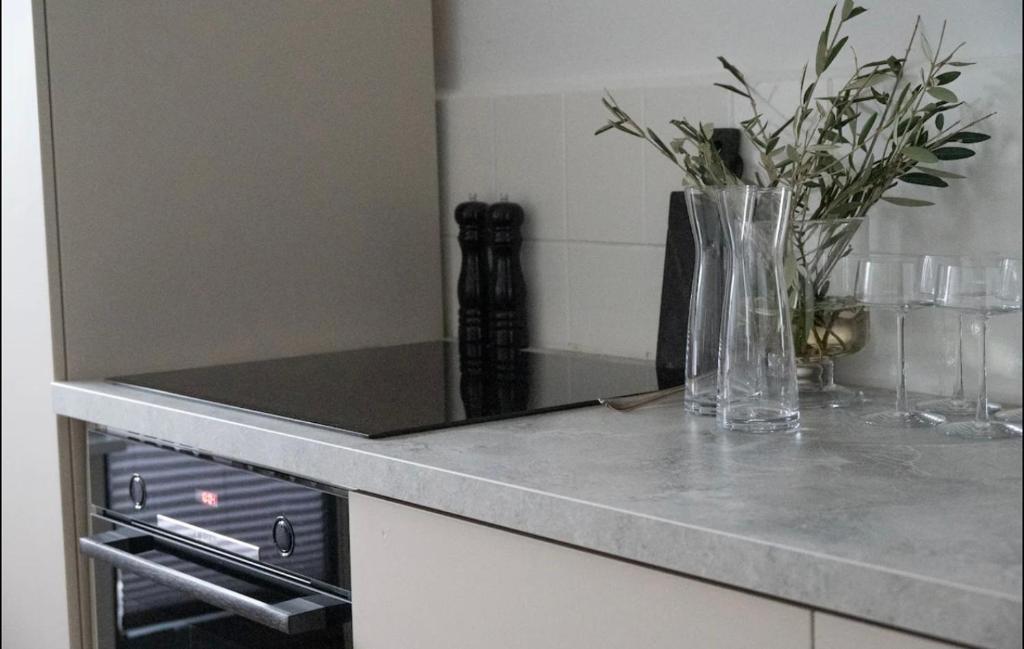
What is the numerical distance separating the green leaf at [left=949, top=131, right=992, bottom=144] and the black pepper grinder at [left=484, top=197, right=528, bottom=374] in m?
0.74

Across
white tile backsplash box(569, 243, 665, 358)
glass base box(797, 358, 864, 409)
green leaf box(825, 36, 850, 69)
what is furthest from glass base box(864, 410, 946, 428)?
white tile backsplash box(569, 243, 665, 358)

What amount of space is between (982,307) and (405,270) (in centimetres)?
102

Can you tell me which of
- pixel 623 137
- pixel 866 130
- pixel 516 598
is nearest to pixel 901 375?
pixel 866 130

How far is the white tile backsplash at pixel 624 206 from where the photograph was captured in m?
1.38

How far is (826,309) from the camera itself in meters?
1.42

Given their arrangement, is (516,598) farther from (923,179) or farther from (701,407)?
(923,179)

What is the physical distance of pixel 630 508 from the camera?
3.30 ft

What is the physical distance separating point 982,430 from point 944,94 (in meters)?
0.35

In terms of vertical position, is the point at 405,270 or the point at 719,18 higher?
the point at 719,18

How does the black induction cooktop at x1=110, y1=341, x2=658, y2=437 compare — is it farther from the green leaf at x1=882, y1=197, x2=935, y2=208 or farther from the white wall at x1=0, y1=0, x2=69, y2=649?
the green leaf at x1=882, y1=197, x2=935, y2=208

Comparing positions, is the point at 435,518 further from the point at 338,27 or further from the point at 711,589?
the point at 338,27

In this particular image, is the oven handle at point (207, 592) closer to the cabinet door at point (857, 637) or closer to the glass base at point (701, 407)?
the glass base at point (701, 407)

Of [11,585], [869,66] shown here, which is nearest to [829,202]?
[869,66]

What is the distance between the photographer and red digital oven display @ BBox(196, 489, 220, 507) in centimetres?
149
